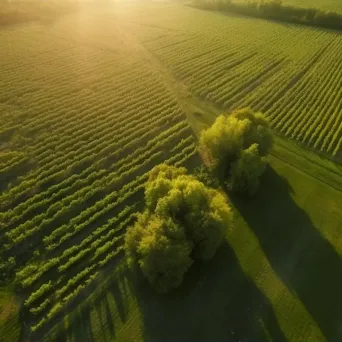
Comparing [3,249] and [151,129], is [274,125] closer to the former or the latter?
[151,129]

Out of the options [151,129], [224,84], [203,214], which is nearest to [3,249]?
[203,214]

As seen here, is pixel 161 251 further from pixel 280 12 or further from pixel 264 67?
pixel 280 12

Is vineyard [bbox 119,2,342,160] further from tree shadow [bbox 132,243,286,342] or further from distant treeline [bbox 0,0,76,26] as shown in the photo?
tree shadow [bbox 132,243,286,342]

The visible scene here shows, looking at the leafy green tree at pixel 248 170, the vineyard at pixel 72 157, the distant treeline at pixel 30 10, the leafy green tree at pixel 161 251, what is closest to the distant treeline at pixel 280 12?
the distant treeline at pixel 30 10

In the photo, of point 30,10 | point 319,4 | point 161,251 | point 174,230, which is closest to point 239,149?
point 174,230

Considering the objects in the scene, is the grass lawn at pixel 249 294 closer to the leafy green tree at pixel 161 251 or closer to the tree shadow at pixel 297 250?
the tree shadow at pixel 297 250

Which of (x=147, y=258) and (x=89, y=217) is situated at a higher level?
(x=147, y=258)

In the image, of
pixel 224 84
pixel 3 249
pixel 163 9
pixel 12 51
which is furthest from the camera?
pixel 163 9

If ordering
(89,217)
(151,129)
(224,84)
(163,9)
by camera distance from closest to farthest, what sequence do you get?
(89,217) < (151,129) < (224,84) < (163,9)
